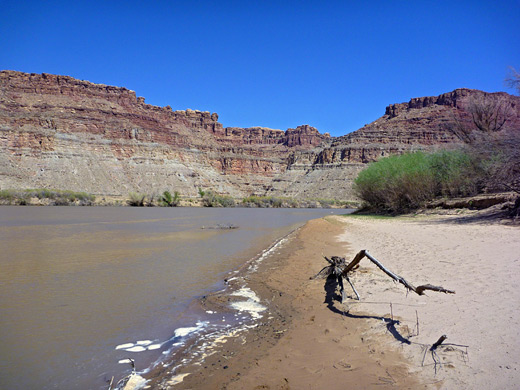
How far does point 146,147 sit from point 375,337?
335 feet

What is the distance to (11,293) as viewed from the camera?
251 inches

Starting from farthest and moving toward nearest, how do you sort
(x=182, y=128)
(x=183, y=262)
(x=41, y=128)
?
1. (x=182, y=128)
2. (x=41, y=128)
3. (x=183, y=262)

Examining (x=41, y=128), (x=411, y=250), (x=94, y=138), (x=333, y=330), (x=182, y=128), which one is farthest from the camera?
(x=182, y=128)

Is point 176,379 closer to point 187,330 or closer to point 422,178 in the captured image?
point 187,330

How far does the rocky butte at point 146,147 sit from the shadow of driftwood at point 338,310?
6752 centimetres

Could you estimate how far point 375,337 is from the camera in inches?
153

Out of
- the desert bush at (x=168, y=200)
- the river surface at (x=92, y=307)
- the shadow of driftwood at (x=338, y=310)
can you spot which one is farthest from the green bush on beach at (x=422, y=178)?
the desert bush at (x=168, y=200)

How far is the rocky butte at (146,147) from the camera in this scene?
76812 mm

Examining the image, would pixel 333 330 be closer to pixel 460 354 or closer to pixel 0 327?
pixel 460 354

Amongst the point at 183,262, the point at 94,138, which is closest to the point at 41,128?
the point at 94,138

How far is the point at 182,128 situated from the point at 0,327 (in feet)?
422

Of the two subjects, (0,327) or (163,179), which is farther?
(163,179)

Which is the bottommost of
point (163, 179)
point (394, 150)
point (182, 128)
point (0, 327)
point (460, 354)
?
point (0, 327)

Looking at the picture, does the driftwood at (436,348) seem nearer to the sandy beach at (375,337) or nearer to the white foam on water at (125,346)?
the sandy beach at (375,337)
